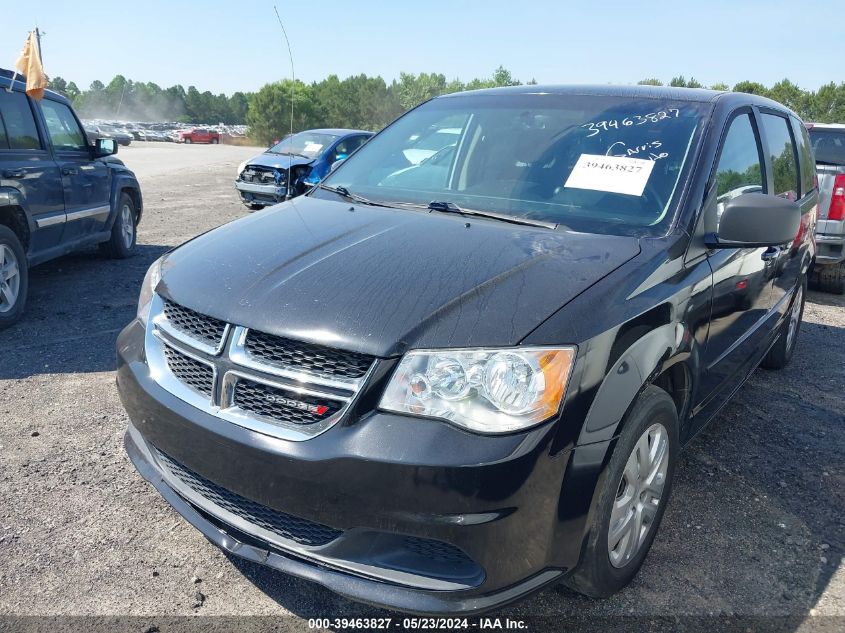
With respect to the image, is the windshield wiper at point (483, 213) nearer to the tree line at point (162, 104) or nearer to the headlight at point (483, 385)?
the headlight at point (483, 385)

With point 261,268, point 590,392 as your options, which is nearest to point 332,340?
point 261,268

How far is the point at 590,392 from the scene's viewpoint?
1984mm

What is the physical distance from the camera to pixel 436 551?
1920mm

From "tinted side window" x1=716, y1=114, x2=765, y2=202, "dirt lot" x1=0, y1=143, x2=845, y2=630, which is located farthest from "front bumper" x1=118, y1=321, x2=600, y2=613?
"tinted side window" x1=716, y1=114, x2=765, y2=202

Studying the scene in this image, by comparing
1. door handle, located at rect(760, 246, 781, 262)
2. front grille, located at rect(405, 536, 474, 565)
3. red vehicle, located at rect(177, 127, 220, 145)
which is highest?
door handle, located at rect(760, 246, 781, 262)

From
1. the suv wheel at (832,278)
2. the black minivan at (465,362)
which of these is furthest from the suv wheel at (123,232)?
the suv wheel at (832,278)

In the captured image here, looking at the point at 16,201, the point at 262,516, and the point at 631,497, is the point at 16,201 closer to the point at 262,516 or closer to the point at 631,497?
the point at 262,516

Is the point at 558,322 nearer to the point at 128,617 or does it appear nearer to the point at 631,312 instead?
the point at 631,312

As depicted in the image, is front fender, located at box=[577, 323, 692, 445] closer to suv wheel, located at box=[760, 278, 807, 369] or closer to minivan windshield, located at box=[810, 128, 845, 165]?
suv wheel, located at box=[760, 278, 807, 369]

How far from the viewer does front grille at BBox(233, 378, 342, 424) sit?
197 centimetres

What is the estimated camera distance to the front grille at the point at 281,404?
77.7 inches

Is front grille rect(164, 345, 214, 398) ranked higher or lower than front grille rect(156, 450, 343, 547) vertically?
higher

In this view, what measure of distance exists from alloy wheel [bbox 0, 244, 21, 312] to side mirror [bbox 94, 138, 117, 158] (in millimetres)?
2147

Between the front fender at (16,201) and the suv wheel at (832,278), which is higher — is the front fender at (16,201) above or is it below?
above
